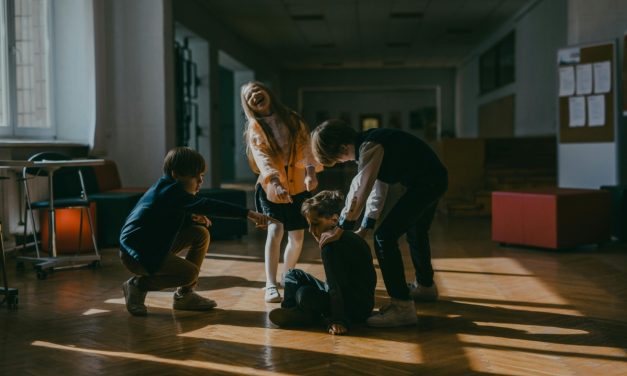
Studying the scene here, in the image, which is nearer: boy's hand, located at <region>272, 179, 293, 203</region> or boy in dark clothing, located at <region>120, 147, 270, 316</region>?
boy in dark clothing, located at <region>120, 147, 270, 316</region>

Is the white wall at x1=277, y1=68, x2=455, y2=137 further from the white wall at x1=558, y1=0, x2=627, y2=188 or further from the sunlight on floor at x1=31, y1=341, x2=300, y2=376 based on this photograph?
the sunlight on floor at x1=31, y1=341, x2=300, y2=376

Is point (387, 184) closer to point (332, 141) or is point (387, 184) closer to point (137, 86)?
point (332, 141)

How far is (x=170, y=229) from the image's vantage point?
3223 mm

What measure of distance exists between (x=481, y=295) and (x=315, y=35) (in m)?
11.3

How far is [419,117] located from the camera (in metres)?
21.4

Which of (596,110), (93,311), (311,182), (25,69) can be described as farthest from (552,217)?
(25,69)

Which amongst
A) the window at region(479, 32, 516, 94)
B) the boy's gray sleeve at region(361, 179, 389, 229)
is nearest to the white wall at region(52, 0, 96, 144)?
the boy's gray sleeve at region(361, 179, 389, 229)

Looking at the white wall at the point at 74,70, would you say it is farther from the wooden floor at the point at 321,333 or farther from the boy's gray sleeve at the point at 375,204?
the boy's gray sleeve at the point at 375,204

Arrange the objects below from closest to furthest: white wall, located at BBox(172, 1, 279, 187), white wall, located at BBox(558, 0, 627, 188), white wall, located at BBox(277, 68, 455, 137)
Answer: white wall, located at BBox(558, 0, 627, 188), white wall, located at BBox(172, 1, 279, 187), white wall, located at BBox(277, 68, 455, 137)

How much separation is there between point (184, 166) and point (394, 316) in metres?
1.24

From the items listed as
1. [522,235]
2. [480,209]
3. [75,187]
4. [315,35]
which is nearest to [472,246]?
[522,235]

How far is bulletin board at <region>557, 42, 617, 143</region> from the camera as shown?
6434 millimetres

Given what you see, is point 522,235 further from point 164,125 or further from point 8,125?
point 8,125

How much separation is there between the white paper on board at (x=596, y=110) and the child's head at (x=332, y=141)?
447 cm
